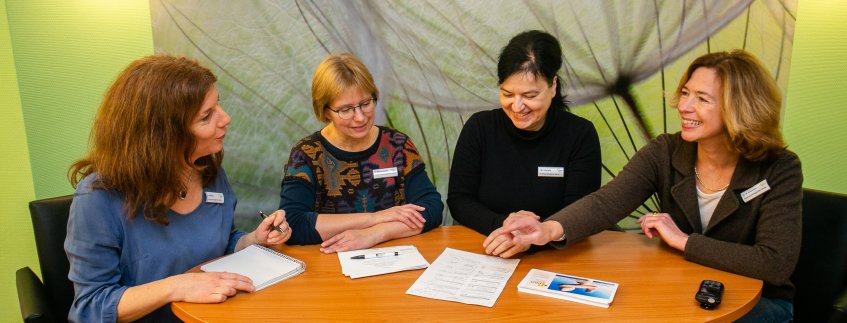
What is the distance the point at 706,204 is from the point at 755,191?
0.18 meters

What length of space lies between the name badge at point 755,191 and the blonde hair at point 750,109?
9cm

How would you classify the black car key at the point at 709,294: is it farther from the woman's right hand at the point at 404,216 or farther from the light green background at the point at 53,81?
the light green background at the point at 53,81

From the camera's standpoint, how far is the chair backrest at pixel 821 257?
1.87m

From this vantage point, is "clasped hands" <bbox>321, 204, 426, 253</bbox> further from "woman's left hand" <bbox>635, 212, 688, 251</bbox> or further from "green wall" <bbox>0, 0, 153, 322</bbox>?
"green wall" <bbox>0, 0, 153, 322</bbox>

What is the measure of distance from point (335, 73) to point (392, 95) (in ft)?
3.15

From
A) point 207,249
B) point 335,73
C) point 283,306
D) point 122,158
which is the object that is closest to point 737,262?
point 283,306

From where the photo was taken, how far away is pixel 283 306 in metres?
1.39

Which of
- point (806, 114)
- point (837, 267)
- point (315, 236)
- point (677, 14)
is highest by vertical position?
point (677, 14)

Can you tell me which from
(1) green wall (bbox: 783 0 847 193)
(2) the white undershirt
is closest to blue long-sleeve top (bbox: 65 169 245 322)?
(2) the white undershirt

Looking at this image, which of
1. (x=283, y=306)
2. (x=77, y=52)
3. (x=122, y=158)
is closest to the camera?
(x=283, y=306)

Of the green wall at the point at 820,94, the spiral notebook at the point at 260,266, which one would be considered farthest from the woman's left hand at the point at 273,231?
the green wall at the point at 820,94

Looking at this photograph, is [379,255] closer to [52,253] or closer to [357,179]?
[357,179]

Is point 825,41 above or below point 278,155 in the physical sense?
above

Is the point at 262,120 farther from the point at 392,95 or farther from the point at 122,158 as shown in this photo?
the point at 122,158
